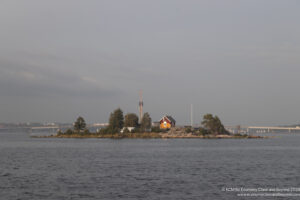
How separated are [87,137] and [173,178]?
121 metres

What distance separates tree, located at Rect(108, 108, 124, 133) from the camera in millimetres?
149000

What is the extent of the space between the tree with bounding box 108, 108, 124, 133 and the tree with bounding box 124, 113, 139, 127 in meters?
2.09

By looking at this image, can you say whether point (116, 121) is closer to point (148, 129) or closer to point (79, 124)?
point (148, 129)

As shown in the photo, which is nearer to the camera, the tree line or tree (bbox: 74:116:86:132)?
the tree line

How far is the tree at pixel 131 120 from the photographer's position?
148512 mm

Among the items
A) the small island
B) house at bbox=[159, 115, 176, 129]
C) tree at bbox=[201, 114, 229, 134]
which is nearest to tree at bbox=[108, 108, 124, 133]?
the small island

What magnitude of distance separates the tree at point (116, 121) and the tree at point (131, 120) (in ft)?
6.86

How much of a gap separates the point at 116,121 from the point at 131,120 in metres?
6.27

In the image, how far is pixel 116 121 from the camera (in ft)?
493

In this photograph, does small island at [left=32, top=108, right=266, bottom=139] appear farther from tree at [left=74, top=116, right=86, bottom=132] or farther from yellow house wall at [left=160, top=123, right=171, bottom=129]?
tree at [left=74, top=116, right=86, bottom=132]

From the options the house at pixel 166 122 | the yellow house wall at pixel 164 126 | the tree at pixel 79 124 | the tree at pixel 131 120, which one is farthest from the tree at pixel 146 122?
the tree at pixel 79 124

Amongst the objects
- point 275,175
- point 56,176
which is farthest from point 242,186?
point 56,176

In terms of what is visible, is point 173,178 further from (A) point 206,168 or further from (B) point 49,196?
(B) point 49,196

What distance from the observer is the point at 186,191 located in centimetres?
3294
